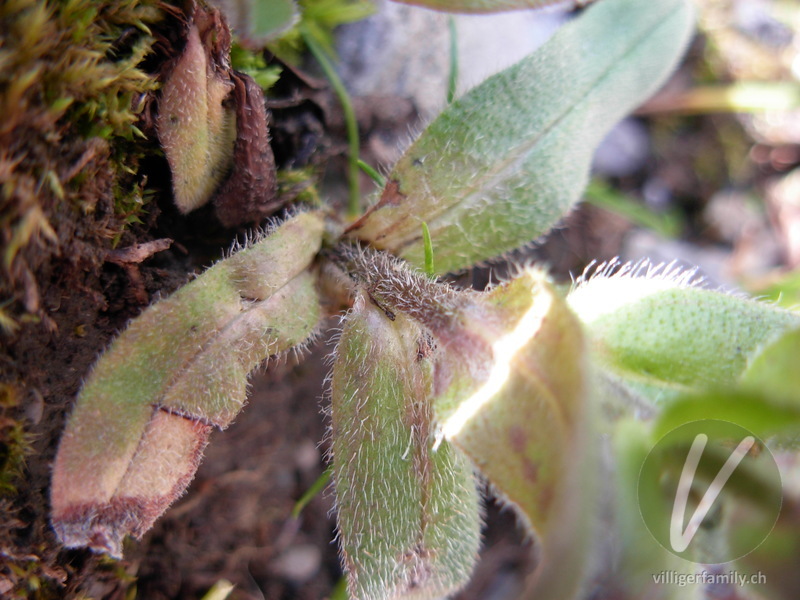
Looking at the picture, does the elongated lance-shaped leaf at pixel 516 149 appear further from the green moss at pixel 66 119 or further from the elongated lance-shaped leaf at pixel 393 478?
the green moss at pixel 66 119

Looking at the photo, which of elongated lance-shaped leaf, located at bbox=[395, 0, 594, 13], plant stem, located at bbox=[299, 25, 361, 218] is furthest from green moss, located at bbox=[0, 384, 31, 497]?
elongated lance-shaped leaf, located at bbox=[395, 0, 594, 13]

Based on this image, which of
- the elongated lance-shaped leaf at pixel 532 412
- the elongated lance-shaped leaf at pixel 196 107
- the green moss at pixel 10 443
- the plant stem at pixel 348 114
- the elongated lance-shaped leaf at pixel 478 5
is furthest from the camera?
the plant stem at pixel 348 114

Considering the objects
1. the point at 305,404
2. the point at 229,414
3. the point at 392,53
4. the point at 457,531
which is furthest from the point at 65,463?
the point at 392,53

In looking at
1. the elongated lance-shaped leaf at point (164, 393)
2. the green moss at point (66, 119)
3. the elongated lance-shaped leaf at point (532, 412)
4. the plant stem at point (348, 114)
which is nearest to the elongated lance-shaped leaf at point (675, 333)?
the elongated lance-shaped leaf at point (532, 412)

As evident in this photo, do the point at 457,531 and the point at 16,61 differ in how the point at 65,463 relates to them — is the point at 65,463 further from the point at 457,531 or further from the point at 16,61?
the point at 457,531

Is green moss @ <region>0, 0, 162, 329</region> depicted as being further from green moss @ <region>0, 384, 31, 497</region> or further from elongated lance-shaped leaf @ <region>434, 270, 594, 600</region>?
elongated lance-shaped leaf @ <region>434, 270, 594, 600</region>
